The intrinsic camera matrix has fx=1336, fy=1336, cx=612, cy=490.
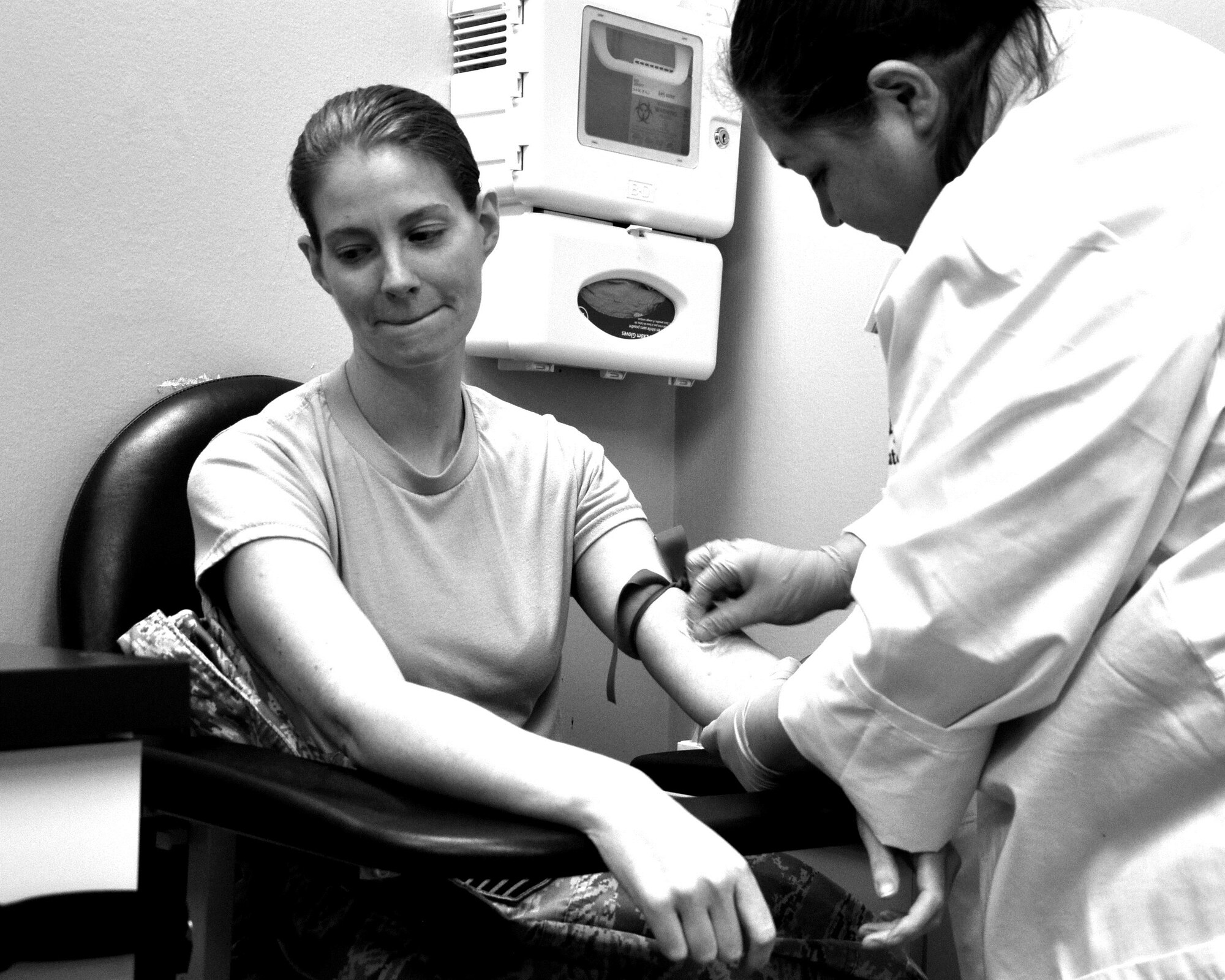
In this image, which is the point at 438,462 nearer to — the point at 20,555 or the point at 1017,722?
the point at 20,555

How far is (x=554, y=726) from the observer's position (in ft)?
5.43

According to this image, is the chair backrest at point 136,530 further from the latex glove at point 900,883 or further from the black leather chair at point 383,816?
the latex glove at point 900,883

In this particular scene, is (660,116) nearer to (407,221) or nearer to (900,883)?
(407,221)

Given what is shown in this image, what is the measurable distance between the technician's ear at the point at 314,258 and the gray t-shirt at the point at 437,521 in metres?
0.10

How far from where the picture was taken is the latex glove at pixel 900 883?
3.34 ft

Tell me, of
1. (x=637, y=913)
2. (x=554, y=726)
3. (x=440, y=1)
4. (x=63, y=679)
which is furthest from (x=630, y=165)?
(x=63, y=679)

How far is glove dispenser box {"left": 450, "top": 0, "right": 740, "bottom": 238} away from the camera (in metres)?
2.03

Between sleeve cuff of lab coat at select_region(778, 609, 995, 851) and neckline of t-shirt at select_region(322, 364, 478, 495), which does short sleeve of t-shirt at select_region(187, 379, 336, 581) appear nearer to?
neckline of t-shirt at select_region(322, 364, 478, 495)

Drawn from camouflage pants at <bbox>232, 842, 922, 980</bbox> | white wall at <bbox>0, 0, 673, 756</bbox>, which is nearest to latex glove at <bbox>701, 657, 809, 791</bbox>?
camouflage pants at <bbox>232, 842, 922, 980</bbox>

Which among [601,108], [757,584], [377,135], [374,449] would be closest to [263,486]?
[374,449]

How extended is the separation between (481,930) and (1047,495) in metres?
0.61

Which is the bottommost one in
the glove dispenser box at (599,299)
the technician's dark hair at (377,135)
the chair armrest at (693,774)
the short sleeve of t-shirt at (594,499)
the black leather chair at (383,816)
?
the chair armrest at (693,774)

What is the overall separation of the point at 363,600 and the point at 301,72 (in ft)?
2.86

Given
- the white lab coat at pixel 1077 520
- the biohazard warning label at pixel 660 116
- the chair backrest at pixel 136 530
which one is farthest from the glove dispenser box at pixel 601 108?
the white lab coat at pixel 1077 520
